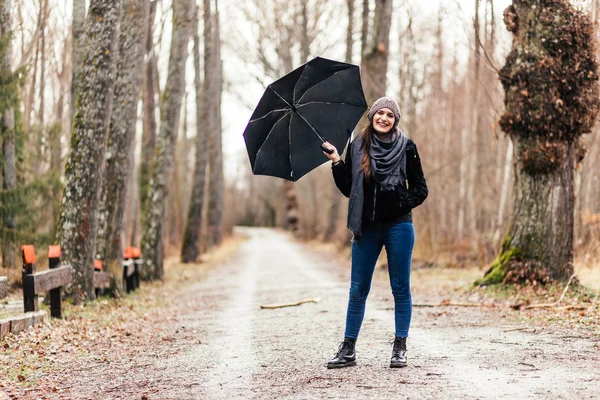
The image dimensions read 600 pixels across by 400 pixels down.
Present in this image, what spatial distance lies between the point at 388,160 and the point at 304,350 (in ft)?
7.60

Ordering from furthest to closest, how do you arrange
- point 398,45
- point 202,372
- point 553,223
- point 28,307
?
point 398,45, point 553,223, point 28,307, point 202,372

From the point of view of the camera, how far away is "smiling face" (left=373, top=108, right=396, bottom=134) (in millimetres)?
6039

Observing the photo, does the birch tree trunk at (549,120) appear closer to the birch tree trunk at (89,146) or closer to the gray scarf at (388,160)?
the gray scarf at (388,160)

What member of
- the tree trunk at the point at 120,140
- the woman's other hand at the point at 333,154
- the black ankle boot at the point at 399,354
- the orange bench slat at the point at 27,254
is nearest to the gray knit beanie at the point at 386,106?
the woman's other hand at the point at 333,154

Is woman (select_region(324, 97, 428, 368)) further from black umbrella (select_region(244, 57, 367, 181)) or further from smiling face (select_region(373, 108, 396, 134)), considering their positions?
black umbrella (select_region(244, 57, 367, 181))

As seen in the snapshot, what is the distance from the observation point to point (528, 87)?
35.8ft

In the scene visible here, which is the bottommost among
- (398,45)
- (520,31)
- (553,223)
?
(553,223)

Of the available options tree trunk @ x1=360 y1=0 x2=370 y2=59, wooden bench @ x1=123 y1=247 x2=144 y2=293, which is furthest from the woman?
tree trunk @ x1=360 y1=0 x2=370 y2=59

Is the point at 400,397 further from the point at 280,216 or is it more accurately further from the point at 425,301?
the point at 280,216

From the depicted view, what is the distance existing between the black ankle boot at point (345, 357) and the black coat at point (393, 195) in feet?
3.53

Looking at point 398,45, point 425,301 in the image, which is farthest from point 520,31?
point 398,45

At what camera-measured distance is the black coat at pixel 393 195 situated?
5938 millimetres

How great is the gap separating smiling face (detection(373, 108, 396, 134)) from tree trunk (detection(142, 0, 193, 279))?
11981 millimetres

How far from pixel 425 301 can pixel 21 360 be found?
6.75 metres
